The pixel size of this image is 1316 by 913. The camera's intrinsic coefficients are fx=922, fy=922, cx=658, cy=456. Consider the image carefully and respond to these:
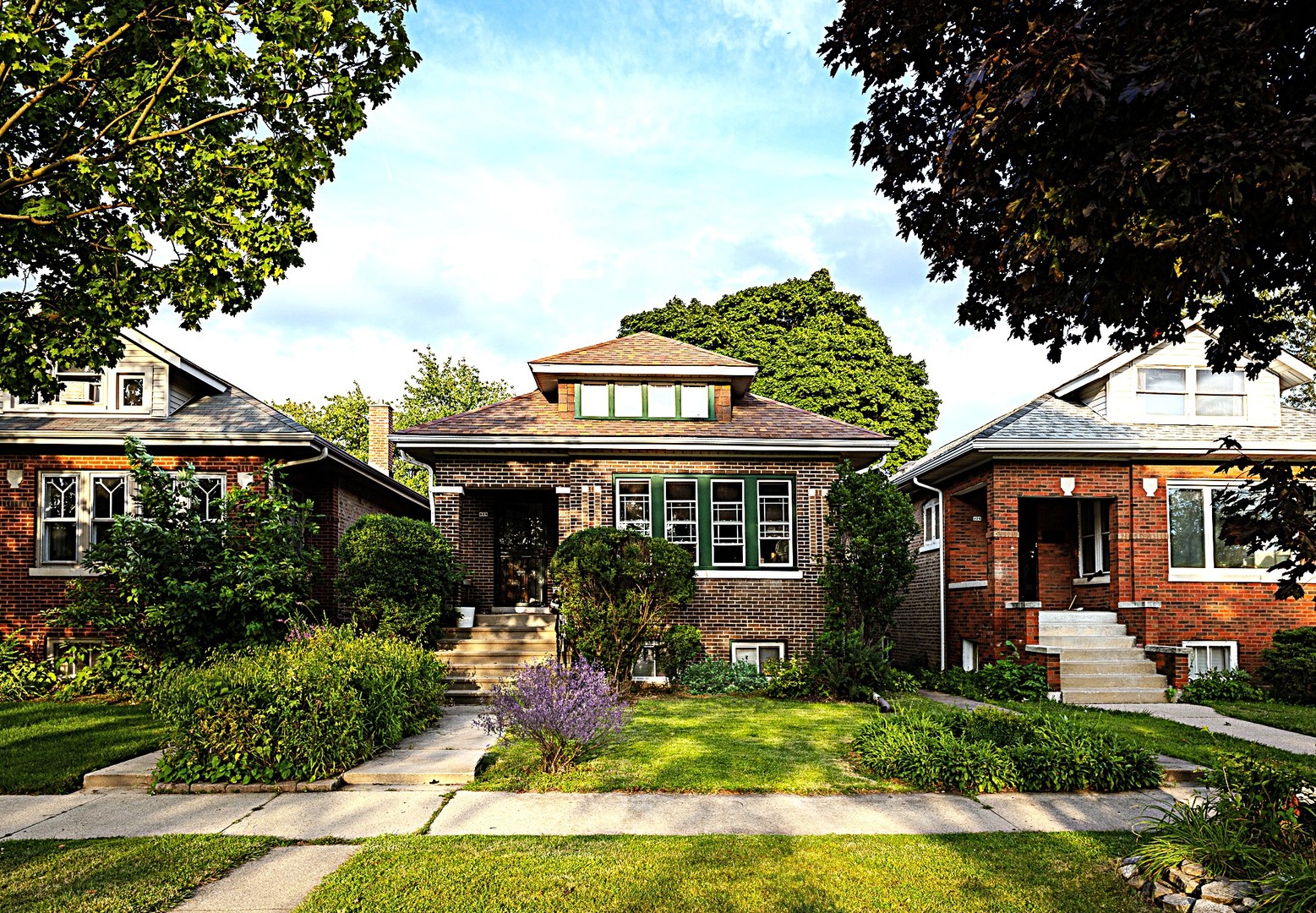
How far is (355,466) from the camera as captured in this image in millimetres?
17359

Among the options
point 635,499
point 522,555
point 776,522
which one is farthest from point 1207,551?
point 522,555

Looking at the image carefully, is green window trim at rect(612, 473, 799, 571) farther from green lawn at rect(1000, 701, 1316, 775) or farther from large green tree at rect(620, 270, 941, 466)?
large green tree at rect(620, 270, 941, 466)

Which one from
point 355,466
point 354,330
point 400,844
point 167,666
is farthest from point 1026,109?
point 354,330

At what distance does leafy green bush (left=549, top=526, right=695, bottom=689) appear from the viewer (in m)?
13.7

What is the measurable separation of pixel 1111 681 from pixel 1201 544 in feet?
10.7

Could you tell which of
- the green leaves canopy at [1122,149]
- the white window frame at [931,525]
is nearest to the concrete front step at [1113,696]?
the white window frame at [931,525]

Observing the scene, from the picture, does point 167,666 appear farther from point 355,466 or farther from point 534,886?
point 534,886

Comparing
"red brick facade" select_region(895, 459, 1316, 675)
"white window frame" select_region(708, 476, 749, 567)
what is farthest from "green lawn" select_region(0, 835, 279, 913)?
"red brick facade" select_region(895, 459, 1316, 675)

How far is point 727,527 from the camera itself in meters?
16.9

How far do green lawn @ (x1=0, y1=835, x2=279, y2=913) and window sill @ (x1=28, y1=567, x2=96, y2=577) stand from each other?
10571 mm

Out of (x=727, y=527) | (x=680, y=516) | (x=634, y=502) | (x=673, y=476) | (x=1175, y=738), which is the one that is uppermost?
(x=673, y=476)

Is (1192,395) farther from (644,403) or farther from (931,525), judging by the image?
(644,403)

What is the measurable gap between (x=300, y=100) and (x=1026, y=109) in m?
6.63

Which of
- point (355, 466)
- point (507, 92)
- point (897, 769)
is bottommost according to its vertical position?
point (897, 769)
